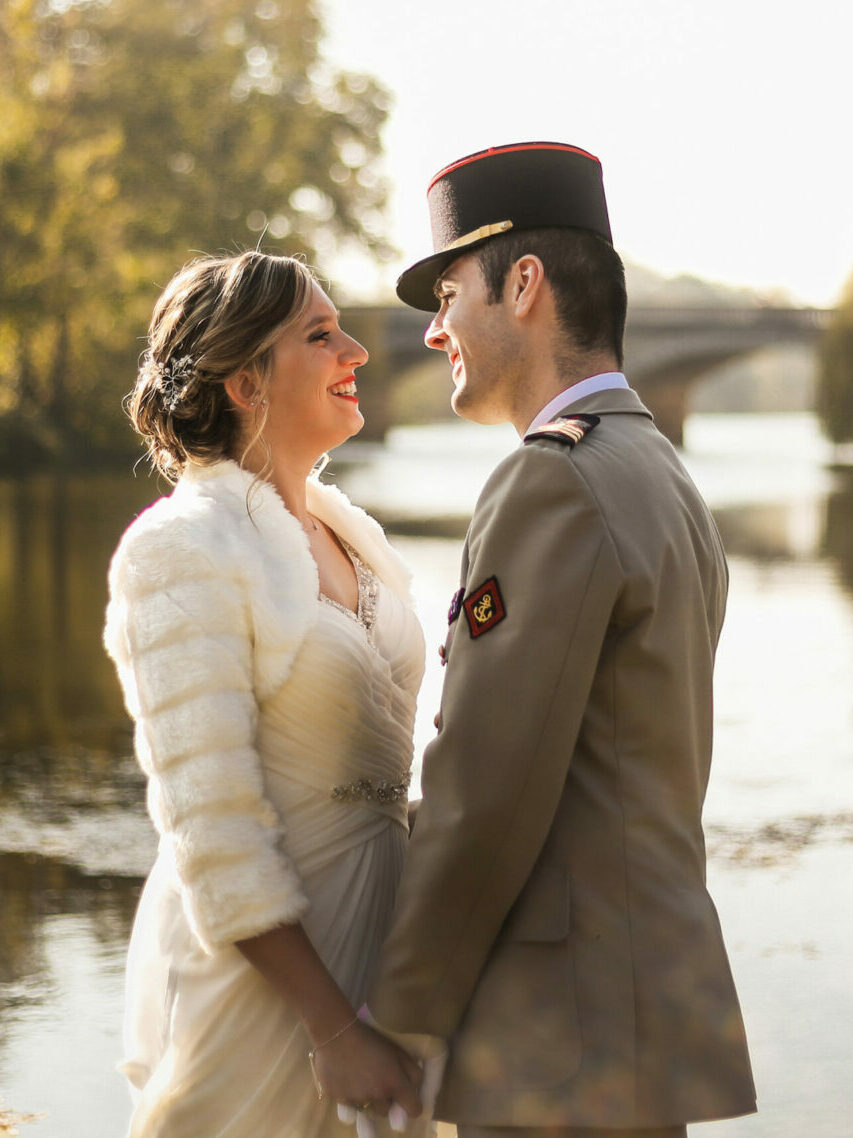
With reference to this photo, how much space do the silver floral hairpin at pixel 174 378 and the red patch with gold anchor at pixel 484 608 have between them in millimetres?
677

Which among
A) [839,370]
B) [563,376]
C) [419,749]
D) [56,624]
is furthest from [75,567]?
[839,370]

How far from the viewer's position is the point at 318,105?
131 feet

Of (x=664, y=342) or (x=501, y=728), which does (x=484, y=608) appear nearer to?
(x=501, y=728)

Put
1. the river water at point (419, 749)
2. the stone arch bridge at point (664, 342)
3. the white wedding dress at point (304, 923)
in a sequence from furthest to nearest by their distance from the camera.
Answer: the stone arch bridge at point (664, 342), the river water at point (419, 749), the white wedding dress at point (304, 923)

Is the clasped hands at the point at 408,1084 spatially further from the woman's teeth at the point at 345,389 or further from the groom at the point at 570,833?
the woman's teeth at the point at 345,389

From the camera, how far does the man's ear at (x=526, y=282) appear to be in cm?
208

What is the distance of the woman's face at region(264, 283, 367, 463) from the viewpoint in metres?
2.40

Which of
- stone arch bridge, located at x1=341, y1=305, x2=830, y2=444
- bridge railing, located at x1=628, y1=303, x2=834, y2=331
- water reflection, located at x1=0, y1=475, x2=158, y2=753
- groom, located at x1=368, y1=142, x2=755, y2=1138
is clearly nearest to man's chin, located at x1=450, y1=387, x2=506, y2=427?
groom, located at x1=368, y1=142, x2=755, y2=1138

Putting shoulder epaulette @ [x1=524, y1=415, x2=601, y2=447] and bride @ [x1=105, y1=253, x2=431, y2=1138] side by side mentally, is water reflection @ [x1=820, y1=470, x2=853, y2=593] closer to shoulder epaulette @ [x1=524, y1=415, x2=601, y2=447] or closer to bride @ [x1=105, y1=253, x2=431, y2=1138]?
bride @ [x1=105, y1=253, x2=431, y2=1138]

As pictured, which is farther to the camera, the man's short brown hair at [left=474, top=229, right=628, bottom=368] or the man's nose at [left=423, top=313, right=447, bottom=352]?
the man's nose at [left=423, top=313, right=447, bottom=352]

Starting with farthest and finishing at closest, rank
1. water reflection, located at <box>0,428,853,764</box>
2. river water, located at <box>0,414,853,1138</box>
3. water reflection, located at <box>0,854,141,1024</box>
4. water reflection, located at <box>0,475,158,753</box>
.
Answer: water reflection, located at <box>0,428,853,764</box> < water reflection, located at <box>0,475,158,753</box> < water reflection, located at <box>0,854,141,1024</box> < river water, located at <box>0,414,853,1138</box>

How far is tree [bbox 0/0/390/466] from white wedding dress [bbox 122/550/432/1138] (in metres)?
27.3

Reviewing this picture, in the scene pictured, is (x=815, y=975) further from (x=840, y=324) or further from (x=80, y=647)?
(x=840, y=324)

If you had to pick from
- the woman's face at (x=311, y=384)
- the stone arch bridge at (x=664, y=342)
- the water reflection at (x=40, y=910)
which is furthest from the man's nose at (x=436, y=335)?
the stone arch bridge at (x=664, y=342)
